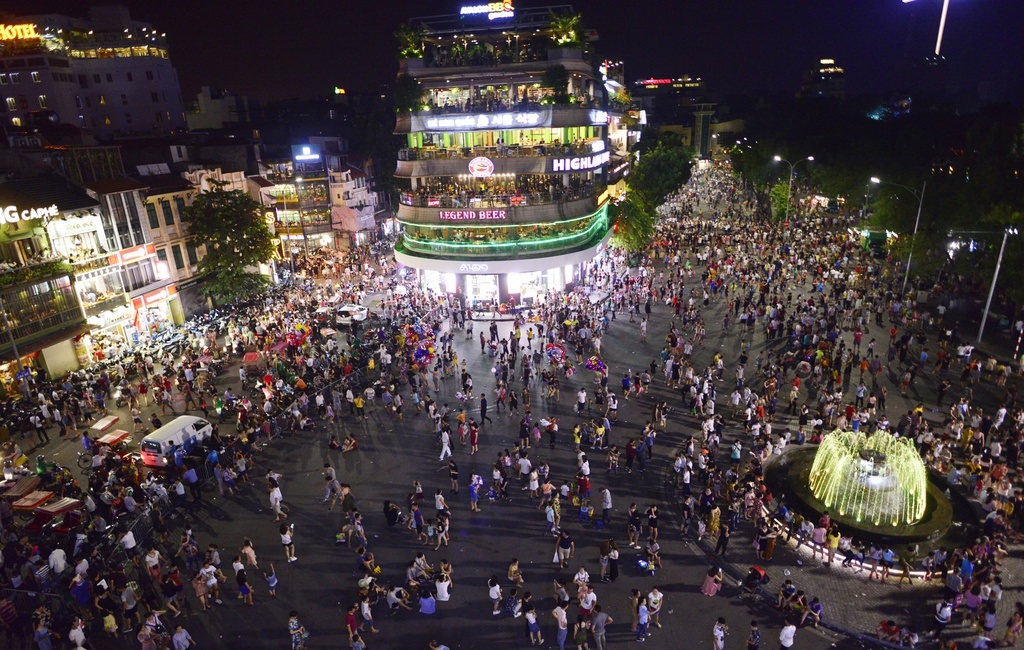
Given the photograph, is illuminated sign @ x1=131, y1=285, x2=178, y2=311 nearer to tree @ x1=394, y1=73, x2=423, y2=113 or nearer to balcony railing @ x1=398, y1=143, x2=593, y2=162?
balcony railing @ x1=398, y1=143, x2=593, y2=162

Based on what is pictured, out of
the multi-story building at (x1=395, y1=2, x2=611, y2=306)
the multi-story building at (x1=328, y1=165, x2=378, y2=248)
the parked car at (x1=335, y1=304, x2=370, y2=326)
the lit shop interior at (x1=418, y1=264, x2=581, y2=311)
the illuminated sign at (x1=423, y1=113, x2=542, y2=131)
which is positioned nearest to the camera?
the parked car at (x1=335, y1=304, x2=370, y2=326)

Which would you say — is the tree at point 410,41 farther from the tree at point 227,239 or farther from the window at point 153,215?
the window at point 153,215

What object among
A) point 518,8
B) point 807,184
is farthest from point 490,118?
point 807,184

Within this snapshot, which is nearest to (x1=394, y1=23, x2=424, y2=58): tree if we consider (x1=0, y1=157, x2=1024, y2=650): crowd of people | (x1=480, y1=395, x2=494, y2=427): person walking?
(x1=0, y1=157, x2=1024, y2=650): crowd of people

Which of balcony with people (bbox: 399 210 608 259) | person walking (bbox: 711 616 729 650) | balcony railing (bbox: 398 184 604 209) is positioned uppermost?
balcony railing (bbox: 398 184 604 209)

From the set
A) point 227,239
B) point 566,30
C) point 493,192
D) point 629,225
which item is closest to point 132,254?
point 227,239

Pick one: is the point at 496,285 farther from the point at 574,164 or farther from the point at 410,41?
the point at 410,41
